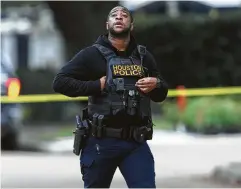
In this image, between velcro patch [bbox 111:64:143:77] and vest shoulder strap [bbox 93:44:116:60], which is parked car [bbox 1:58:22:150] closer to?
vest shoulder strap [bbox 93:44:116:60]

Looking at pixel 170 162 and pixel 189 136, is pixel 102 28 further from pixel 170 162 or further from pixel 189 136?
pixel 170 162

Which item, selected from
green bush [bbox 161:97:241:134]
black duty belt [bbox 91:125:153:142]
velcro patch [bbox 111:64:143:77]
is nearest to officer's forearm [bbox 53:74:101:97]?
velcro patch [bbox 111:64:143:77]

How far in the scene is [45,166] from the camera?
31.6 feet

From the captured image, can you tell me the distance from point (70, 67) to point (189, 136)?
8.82 m

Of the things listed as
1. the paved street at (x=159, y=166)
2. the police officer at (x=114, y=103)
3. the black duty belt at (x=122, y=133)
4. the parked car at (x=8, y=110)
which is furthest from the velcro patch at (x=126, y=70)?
the parked car at (x=8, y=110)

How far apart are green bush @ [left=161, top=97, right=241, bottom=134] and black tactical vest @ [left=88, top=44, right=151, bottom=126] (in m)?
8.95

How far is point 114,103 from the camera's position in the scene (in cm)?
482

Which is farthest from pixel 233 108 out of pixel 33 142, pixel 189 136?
pixel 33 142

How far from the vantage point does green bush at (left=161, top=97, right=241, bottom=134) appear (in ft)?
45.3

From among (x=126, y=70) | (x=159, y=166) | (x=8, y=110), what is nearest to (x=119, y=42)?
(x=126, y=70)

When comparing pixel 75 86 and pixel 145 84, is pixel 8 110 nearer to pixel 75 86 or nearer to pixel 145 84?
pixel 75 86

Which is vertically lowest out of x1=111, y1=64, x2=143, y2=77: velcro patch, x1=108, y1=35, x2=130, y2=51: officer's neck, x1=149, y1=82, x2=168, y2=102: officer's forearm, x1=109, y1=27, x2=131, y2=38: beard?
x1=149, y1=82, x2=168, y2=102: officer's forearm

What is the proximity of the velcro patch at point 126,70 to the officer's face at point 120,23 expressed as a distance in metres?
0.22

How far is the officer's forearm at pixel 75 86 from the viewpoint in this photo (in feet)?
15.8
